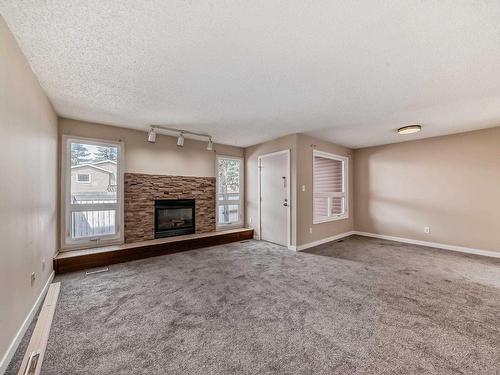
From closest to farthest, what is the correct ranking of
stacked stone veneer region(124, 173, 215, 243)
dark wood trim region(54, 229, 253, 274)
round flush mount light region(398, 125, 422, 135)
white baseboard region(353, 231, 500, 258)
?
dark wood trim region(54, 229, 253, 274)
round flush mount light region(398, 125, 422, 135)
white baseboard region(353, 231, 500, 258)
stacked stone veneer region(124, 173, 215, 243)

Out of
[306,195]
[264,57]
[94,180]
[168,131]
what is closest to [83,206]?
[94,180]

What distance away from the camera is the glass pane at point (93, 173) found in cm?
363

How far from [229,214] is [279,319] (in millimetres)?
3680

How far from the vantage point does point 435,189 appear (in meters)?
4.62

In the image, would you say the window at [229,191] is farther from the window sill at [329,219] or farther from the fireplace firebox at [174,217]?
the window sill at [329,219]

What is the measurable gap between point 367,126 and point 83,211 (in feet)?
17.2

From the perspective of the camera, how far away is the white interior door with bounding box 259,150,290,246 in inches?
184

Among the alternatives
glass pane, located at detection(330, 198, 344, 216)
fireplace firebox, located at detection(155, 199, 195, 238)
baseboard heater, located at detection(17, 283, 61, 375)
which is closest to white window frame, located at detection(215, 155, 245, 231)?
fireplace firebox, located at detection(155, 199, 195, 238)

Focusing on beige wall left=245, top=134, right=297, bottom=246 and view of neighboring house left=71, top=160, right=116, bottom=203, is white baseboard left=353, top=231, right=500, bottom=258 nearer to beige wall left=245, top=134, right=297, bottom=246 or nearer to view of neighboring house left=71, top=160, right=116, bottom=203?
beige wall left=245, top=134, right=297, bottom=246

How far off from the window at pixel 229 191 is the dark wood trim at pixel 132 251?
501 millimetres

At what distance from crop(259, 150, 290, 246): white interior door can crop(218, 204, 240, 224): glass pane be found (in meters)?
0.75

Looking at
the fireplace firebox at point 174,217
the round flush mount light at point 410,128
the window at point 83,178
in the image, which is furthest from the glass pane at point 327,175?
the window at point 83,178

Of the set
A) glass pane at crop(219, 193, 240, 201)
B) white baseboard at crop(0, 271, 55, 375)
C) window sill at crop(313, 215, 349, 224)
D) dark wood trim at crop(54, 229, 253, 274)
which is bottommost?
white baseboard at crop(0, 271, 55, 375)

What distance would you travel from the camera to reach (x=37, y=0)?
1.38 m
